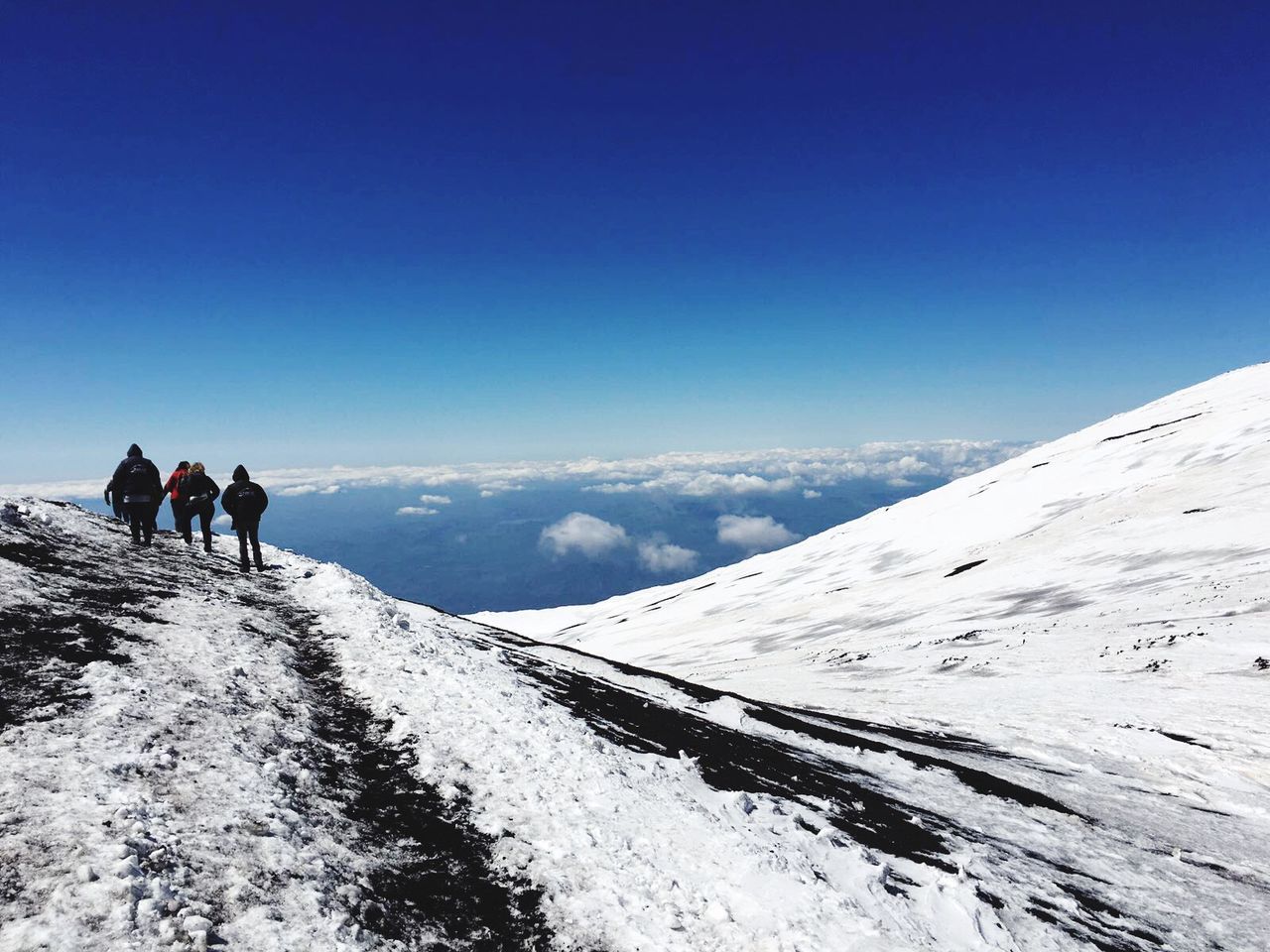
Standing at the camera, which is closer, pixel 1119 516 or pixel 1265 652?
pixel 1265 652

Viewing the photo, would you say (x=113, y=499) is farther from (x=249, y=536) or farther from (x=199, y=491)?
(x=249, y=536)

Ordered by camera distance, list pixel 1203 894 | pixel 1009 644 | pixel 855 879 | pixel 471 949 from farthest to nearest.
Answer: pixel 1009 644 < pixel 1203 894 < pixel 855 879 < pixel 471 949

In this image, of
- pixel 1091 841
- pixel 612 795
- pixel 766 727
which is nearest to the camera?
pixel 612 795

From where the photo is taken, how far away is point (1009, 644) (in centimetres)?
2836

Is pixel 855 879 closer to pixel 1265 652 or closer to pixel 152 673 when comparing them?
pixel 152 673

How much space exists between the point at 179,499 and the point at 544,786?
929 inches

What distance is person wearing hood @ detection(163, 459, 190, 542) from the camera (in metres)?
23.7

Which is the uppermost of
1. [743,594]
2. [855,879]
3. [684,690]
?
[855,879]

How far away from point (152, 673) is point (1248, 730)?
2637 cm

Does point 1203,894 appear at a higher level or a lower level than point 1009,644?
higher

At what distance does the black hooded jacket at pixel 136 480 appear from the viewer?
21438 millimetres

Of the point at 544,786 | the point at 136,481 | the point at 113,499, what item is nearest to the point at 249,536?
the point at 136,481

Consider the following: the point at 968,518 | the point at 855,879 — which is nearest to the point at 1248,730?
the point at 855,879

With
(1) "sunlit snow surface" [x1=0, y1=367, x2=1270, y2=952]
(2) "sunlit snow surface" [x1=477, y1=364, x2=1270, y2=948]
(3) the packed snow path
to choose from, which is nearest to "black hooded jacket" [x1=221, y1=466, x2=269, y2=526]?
(1) "sunlit snow surface" [x1=0, y1=367, x2=1270, y2=952]
